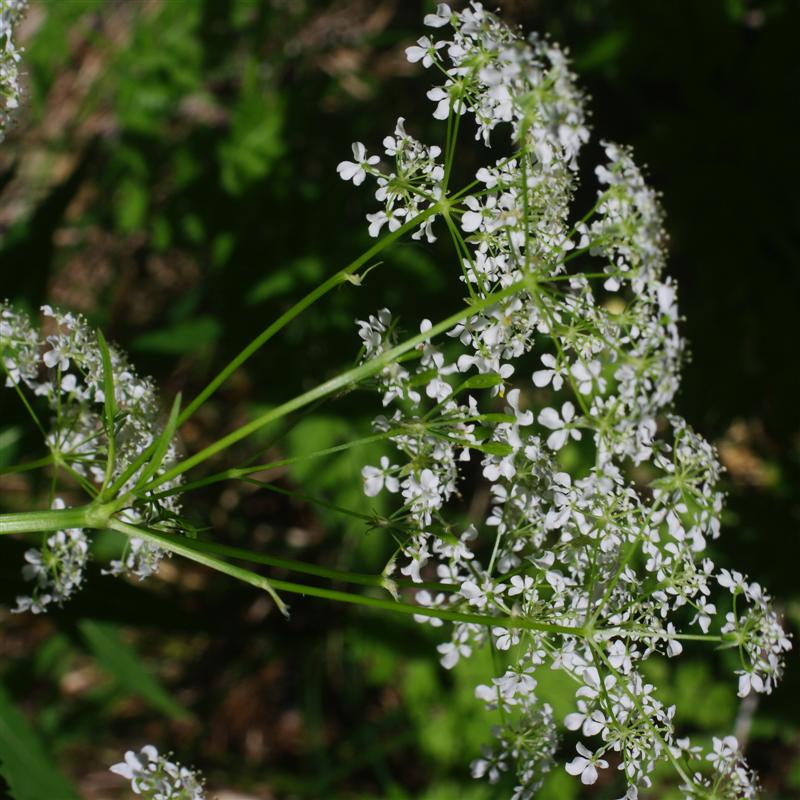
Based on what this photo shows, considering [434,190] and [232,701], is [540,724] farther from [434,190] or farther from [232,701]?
[232,701]

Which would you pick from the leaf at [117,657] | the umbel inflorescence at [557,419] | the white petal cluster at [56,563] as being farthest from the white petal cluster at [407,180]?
the leaf at [117,657]

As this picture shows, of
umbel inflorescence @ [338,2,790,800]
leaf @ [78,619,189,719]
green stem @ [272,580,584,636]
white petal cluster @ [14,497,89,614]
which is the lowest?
leaf @ [78,619,189,719]

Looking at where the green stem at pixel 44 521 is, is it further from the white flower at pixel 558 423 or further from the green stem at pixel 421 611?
the white flower at pixel 558 423

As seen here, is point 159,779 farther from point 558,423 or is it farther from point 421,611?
point 558,423

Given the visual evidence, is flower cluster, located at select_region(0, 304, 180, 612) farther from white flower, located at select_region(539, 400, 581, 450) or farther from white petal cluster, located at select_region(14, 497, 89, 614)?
white flower, located at select_region(539, 400, 581, 450)

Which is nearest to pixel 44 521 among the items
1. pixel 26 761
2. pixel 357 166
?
pixel 357 166

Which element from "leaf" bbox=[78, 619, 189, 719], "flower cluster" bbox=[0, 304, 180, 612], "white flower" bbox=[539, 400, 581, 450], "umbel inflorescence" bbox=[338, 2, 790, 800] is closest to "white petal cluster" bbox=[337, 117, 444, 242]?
"umbel inflorescence" bbox=[338, 2, 790, 800]

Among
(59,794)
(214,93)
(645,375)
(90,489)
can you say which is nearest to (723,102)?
(214,93)

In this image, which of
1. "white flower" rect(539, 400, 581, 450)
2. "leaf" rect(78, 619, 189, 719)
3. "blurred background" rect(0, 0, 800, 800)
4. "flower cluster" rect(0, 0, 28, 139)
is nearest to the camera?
"white flower" rect(539, 400, 581, 450)
